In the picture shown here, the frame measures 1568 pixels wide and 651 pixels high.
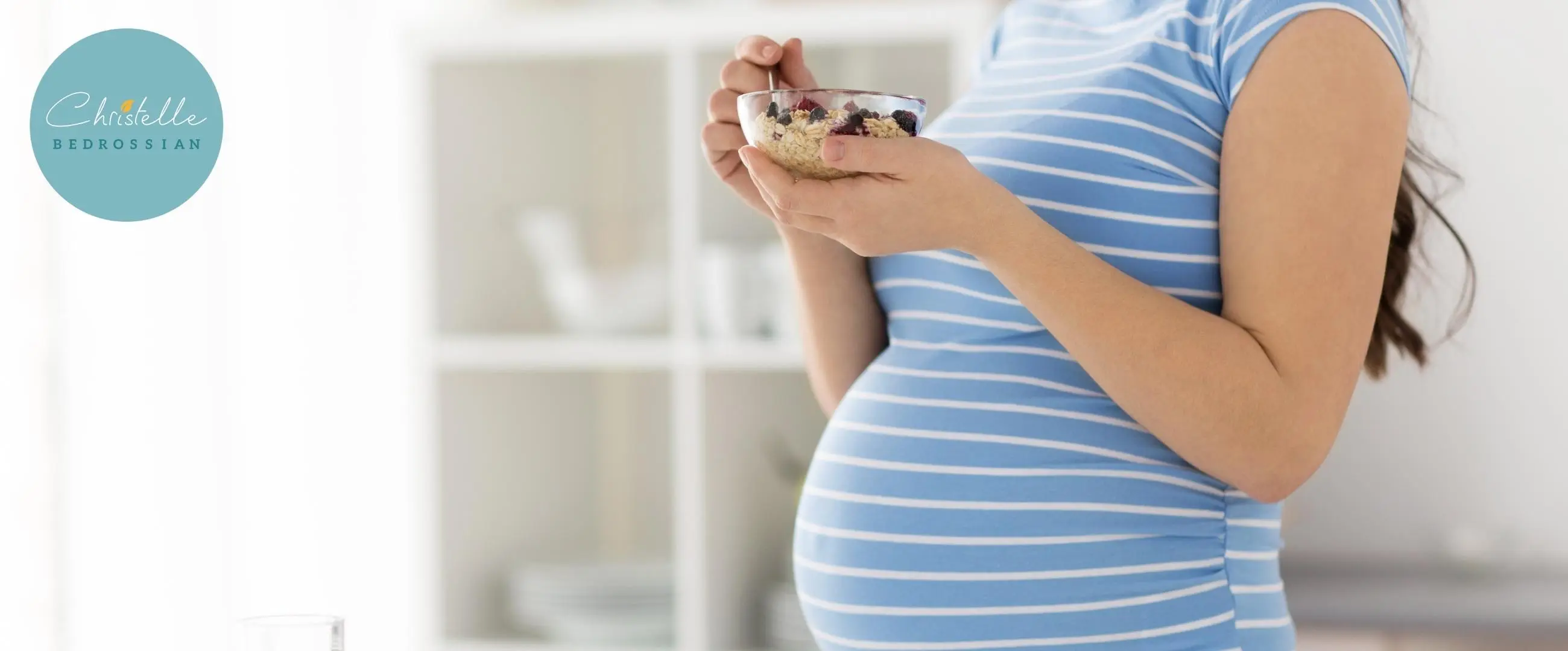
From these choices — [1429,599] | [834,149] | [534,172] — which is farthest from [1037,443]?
[534,172]

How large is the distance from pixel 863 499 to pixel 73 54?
74cm

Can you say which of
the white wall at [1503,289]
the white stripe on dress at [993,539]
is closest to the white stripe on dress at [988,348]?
the white stripe on dress at [993,539]

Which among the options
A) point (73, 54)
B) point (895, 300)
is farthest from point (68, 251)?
point (895, 300)

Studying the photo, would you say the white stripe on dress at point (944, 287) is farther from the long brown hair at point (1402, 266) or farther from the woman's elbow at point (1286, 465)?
the long brown hair at point (1402, 266)

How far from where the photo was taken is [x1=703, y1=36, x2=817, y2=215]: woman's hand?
854 mm

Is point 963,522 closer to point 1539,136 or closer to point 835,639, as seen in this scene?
point 835,639

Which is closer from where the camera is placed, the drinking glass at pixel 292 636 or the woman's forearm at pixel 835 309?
the drinking glass at pixel 292 636

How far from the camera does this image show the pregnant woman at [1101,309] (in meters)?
0.68

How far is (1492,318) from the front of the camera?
175 cm

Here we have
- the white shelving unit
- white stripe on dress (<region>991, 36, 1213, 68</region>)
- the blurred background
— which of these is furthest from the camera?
the white shelving unit

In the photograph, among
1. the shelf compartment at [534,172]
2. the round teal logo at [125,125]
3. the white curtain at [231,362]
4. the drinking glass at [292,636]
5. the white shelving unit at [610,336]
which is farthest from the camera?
the shelf compartment at [534,172]

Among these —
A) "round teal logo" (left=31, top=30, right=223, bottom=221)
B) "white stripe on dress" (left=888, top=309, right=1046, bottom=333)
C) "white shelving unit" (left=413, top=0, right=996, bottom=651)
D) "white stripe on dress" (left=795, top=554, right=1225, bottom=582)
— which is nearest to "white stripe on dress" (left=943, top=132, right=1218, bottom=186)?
"white stripe on dress" (left=888, top=309, right=1046, bottom=333)

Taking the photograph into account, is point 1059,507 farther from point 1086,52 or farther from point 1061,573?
point 1086,52

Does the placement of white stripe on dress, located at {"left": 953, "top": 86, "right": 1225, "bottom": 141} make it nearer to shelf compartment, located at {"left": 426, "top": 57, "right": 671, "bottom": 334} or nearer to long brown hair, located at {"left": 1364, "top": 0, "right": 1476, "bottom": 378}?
long brown hair, located at {"left": 1364, "top": 0, "right": 1476, "bottom": 378}
